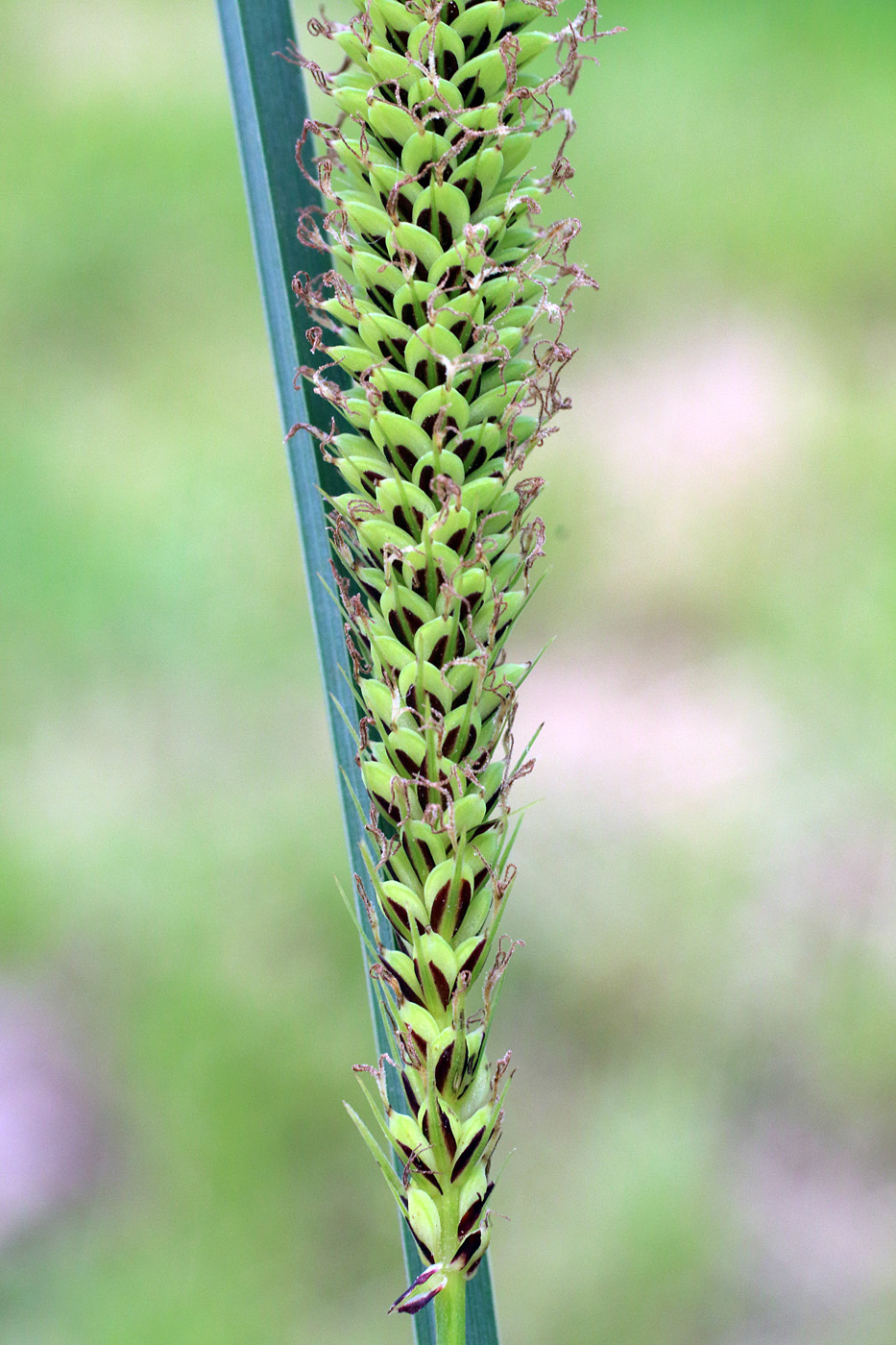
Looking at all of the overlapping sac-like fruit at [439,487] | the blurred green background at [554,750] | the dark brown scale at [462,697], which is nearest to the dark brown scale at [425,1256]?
the overlapping sac-like fruit at [439,487]

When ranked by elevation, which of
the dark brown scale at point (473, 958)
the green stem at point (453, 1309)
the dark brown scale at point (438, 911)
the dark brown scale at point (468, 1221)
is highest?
the dark brown scale at point (438, 911)

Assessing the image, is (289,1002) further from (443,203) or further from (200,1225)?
(443,203)

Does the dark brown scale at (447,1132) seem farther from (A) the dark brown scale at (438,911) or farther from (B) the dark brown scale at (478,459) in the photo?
(B) the dark brown scale at (478,459)

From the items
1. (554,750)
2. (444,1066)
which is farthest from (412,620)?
(554,750)

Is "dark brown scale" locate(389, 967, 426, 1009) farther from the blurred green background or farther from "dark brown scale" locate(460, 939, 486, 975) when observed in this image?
the blurred green background

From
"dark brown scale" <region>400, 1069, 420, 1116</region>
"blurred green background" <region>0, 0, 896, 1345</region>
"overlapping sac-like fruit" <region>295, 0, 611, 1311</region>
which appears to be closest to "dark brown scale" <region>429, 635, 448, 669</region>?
"overlapping sac-like fruit" <region>295, 0, 611, 1311</region>
